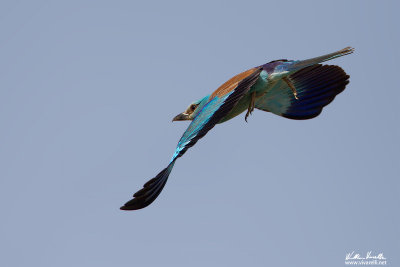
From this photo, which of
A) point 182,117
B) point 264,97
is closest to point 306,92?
point 264,97

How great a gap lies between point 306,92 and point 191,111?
2558mm

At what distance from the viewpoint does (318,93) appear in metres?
16.2

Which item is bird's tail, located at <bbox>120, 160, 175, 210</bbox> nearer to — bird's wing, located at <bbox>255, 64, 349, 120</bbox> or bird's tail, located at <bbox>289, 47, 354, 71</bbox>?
bird's tail, located at <bbox>289, 47, 354, 71</bbox>

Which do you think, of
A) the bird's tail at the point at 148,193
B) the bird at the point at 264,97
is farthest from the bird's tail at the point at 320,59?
the bird's tail at the point at 148,193

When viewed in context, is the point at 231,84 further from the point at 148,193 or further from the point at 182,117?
the point at 148,193

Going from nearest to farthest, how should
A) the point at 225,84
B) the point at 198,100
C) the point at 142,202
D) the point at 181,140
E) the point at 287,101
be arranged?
the point at 142,202, the point at 181,140, the point at 225,84, the point at 198,100, the point at 287,101

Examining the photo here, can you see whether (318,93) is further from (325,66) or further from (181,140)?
(181,140)

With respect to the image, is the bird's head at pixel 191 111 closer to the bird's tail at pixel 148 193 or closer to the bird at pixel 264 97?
the bird at pixel 264 97

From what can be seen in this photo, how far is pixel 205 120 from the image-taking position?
13.4 m

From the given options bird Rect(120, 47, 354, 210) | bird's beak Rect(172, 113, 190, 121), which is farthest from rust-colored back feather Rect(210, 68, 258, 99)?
bird's beak Rect(172, 113, 190, 121)

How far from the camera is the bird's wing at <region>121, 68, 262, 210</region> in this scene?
1241 centimetres

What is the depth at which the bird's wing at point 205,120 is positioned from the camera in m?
12.4

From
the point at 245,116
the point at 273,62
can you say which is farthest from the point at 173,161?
the point at 273,62

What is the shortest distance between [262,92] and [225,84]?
0.73m
